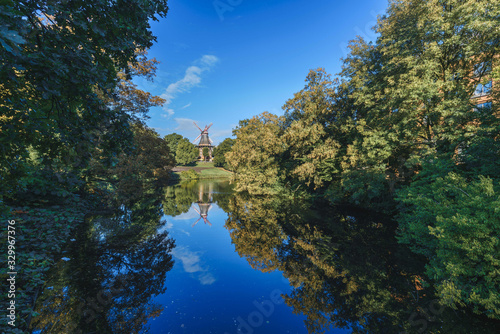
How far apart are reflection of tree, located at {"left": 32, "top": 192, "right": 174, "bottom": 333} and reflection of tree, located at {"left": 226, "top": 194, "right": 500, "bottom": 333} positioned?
4216 millimetres

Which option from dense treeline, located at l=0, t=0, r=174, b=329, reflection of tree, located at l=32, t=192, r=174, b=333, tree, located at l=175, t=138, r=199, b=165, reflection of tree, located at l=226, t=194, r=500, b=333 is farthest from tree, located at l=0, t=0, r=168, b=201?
tree, located at l=175, t=138, r=199, b=165

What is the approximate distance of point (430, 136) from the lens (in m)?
12.6

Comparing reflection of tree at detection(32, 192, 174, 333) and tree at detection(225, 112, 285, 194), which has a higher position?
tree at detection(225, 112, 285, 194)

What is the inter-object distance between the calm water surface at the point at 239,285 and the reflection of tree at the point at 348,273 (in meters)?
0.04

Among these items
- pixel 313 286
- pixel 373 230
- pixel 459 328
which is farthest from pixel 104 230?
pixel 373 230

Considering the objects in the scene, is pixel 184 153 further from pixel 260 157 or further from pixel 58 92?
pixel 58 92

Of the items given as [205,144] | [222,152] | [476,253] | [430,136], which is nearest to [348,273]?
[476,253]

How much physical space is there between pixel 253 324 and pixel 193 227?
890 cm

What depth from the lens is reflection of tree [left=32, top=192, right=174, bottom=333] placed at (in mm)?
4535

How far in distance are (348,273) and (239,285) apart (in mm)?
4412

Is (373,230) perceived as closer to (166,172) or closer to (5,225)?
(5,225)

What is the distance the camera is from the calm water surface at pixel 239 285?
4844 mm

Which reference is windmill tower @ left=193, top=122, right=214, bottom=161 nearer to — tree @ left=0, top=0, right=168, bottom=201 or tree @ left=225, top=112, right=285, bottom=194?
tree @ left=225, top=112, right=285, bottom=194

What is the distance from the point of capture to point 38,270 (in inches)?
238
